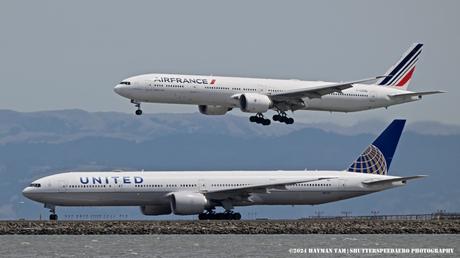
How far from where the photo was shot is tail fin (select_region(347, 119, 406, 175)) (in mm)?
107188

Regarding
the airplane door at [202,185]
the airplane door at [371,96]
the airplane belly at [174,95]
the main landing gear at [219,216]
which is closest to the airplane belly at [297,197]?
the main landing gear at [219,216]

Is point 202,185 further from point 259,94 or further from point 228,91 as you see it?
point 259,94

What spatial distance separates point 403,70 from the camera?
4823 inches

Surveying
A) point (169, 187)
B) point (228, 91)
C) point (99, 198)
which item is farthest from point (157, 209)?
point (228, 91)

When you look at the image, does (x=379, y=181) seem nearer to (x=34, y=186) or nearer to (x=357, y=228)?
(x=357, y=228)

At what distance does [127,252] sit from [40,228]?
1442cm

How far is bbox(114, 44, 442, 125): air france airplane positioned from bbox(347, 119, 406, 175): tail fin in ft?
6.90

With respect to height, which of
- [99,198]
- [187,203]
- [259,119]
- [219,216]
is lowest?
[219,216]

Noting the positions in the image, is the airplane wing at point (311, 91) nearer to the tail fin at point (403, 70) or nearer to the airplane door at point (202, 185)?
the airplane door at point (202, 185)

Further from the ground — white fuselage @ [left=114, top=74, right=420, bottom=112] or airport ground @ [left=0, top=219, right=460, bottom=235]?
white fuselage @ [left=114, top=74, right=420, bottom=112]

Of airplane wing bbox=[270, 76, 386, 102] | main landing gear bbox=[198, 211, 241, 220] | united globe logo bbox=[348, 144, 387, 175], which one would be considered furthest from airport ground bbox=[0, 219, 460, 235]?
airplane wing bbox=[270, 76, 386, 102]

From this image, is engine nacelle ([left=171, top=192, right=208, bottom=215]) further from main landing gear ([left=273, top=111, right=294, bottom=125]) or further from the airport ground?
main landing gear ([left=273, top=111, right=294, bottom=125])

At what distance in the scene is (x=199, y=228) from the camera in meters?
93.1

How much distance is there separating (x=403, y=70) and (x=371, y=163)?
54.6ft
